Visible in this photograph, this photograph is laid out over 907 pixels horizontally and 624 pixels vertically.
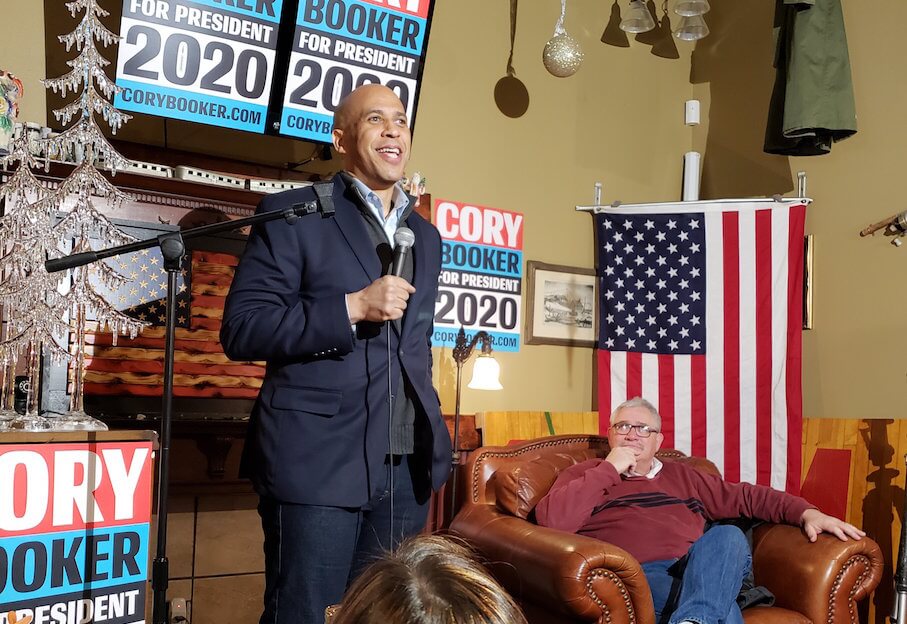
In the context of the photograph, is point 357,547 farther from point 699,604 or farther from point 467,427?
point 467,427

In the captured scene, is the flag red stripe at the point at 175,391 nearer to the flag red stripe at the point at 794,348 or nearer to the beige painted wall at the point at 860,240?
the flag red stripe at the point at 794,348

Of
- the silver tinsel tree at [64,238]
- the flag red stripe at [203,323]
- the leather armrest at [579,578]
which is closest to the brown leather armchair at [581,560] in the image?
the leather armrest at [579,578]

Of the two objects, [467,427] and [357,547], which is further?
[467,427]

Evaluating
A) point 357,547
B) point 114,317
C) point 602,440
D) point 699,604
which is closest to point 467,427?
point 602,440

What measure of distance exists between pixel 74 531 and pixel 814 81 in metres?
3.89

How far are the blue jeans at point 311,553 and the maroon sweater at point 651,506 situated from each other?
1.49 metres

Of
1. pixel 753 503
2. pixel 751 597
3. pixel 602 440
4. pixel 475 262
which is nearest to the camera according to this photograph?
pixel 751 597

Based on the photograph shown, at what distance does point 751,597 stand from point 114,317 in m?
2.35

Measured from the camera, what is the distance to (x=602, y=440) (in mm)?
4094

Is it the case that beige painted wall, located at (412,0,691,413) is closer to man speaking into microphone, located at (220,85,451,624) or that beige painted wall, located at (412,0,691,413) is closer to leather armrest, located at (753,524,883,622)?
leather armrest, located at (753,524,883,622)

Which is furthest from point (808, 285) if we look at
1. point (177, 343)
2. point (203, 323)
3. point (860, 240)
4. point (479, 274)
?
point (177, 343)

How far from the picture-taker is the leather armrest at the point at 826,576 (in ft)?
10.5

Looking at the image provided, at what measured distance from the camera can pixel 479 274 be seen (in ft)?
16.3

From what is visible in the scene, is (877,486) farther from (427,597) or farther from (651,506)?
(427,597)
